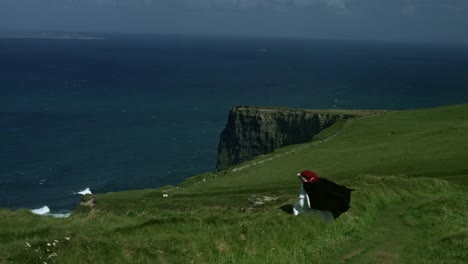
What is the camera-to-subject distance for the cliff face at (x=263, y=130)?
282 ft

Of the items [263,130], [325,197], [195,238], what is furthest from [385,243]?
[263,130]

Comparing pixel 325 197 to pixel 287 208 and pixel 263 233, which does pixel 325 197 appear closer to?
pixel 287 208

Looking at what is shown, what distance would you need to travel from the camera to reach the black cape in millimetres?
16219

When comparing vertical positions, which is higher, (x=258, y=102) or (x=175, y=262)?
(x=175, y=262)

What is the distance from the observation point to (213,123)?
5655 inches

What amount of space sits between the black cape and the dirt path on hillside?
1.17m

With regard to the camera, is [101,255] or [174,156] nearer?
[101,255]

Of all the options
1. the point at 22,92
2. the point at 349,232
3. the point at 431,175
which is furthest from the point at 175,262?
the point at 22,92

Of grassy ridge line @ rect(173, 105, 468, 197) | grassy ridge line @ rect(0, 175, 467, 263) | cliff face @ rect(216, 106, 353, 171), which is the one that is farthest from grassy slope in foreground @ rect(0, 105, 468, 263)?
cliff face @ rect(216, 106, 353, 171)

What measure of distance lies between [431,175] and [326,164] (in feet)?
29.5

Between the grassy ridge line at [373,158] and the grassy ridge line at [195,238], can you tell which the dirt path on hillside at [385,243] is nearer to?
the grassy ridge line at [195,238]

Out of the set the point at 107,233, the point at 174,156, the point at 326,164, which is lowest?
the point at 174,156

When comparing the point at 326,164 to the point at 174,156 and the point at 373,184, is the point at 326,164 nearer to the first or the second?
A: the point at 373,184

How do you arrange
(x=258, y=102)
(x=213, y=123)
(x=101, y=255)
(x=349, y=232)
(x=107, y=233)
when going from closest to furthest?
1. (x=101, y=255)
2. (x=107, y=233)
3. (x=349, y=232)
4. (x=213, y=123)
5. (x=258, y=102)
